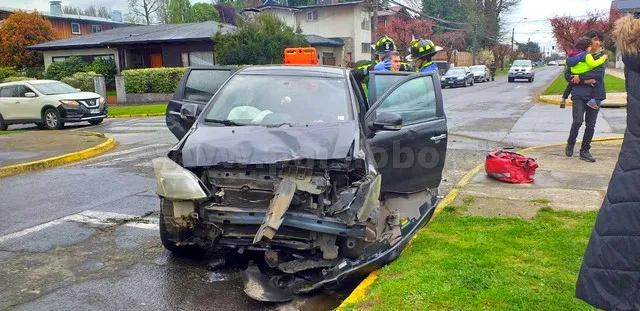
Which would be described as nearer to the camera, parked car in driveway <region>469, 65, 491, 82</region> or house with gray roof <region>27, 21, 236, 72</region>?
house with gray roof <region>27, 21, 236, 72</region>

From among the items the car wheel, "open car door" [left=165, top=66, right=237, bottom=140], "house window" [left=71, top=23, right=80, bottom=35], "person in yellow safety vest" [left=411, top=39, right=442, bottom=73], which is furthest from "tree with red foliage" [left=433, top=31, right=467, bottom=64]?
the car wheel

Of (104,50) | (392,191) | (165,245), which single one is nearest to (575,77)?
(392,191)

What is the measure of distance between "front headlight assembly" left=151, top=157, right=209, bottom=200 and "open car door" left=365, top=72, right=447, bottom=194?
186 centimetres

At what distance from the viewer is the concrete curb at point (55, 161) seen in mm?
9141

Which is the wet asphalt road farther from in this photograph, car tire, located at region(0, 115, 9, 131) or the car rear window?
car tire, located at region(0, 115, 9, 131)

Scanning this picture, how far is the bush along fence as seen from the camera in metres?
27.1

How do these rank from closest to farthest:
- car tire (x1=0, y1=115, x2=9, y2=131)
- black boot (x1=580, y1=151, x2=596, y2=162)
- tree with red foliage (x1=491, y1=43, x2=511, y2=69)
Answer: black boot (x1=580, y1=151, x2=596, y2=162)
car tire (x1=0, y1=115, x2=9, y2=131)
tree with red foliage (x1=491, y1=43, x2=511, y2=69)

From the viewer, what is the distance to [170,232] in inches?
179

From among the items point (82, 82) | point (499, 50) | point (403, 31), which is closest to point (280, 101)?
point (82, 82)

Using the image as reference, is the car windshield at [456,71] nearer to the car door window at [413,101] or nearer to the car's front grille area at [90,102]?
the car's front grille area at [90,102]

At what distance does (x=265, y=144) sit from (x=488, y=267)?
2068 mm

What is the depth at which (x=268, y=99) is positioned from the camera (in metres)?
5.43

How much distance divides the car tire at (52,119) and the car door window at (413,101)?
14183 millimetres

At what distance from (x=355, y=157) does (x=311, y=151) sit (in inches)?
14.2
